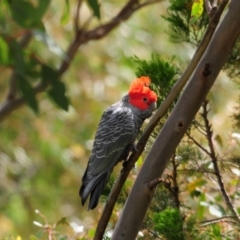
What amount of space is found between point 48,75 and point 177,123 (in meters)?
0.23

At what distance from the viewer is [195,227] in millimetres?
1316

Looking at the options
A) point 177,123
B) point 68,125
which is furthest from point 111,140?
point 68,125

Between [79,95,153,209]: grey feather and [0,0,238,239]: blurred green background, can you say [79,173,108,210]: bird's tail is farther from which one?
[0,0,238,239]: blurred green background

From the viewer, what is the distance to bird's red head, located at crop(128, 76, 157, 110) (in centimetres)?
135

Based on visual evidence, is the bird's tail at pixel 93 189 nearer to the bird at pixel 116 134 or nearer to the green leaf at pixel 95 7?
the bird at pixel 116 134

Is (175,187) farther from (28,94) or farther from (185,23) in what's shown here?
(28,94)

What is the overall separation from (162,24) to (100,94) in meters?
0.50

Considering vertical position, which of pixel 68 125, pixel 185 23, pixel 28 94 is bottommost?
pixel 28 94

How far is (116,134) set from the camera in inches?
57.6

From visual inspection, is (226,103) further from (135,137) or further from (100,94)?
(135,137)

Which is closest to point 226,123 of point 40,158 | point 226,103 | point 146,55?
point 226,103

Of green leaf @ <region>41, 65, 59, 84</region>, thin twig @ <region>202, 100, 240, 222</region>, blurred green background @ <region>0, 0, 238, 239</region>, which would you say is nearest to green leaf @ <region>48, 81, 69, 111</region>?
green leaf @ <region>41, 65, 59, 84</region>

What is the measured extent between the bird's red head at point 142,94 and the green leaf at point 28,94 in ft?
1.38

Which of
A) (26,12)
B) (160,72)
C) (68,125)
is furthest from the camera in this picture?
(68,125)
